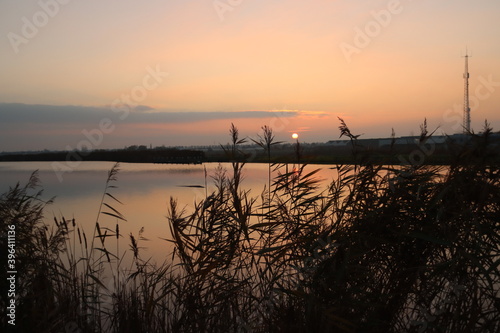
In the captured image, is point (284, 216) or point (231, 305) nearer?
point (231, 305)

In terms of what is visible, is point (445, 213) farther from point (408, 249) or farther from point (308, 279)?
point (308, 279)

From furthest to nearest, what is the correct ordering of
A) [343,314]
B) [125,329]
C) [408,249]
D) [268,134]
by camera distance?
[268,134] → [125,329] → [408,249] → [343,314]

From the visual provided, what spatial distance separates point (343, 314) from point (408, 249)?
1.03 metres

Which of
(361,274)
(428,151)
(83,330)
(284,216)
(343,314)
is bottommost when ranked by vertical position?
(83,330)

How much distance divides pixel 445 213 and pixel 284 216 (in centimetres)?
207

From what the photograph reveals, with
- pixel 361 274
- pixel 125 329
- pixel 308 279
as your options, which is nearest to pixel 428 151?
pixel 361 274

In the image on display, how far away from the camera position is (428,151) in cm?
531

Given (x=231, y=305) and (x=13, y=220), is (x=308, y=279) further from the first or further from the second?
(x=13, y=220)

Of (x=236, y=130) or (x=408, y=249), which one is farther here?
(x=236, y=130)

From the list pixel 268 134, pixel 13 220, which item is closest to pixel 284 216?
pixel 268 134

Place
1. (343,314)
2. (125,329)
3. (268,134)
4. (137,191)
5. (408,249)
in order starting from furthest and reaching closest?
(137,191) → (268,134) → (125,329) → (408,249) → (343,314)

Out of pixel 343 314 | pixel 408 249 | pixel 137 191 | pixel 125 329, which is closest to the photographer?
pixel 343 314

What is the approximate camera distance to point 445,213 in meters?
4.62

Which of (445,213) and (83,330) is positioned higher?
(445,213)
